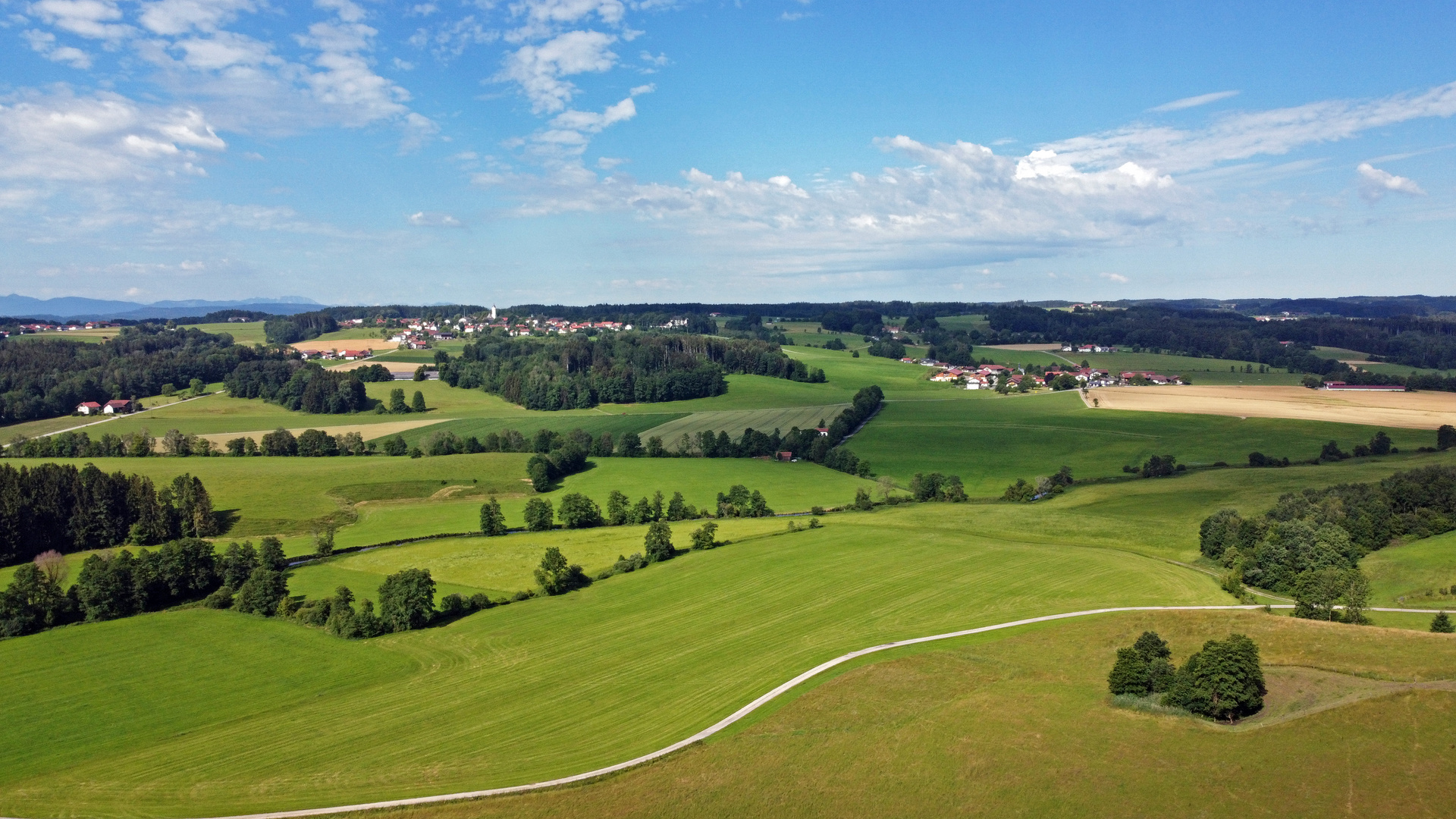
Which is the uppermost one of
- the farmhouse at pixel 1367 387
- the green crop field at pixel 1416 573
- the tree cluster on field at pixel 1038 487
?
the farmhouse at pixel 1367 387

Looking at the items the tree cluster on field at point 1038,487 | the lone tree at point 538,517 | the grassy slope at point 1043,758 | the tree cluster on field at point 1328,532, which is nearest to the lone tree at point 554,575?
the lone tree at point 538,517

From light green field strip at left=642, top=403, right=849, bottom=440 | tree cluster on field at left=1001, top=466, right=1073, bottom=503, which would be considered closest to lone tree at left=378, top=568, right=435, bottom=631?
tree cluster on field at left=1001, top=466, right=1073, bottom=503

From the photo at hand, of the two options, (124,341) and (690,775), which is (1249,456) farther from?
(124,341)

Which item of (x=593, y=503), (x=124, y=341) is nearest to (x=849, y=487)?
(x=593, y=503)

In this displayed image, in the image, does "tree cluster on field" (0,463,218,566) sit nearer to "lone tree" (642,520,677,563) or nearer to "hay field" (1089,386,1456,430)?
"lone tree" (642,520,677,563)

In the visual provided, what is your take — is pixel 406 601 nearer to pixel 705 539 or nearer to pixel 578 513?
pixel 705 539

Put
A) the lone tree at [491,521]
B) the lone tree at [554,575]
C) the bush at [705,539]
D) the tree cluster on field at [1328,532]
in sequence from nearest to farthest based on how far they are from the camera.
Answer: the tree cluster on field at [1328,532] < the lone tree at [554,575] < the bush at [705,539] < the lone tree at [491,521]

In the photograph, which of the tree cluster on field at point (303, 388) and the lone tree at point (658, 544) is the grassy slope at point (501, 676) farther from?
the tree cluster on field at point (303, 388)
